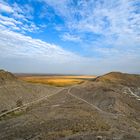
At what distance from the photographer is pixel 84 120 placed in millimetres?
26047

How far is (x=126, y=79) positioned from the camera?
92938 mm

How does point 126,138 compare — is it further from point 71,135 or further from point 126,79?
point 126,79

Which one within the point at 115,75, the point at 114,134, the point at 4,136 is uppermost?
the point at 115,75

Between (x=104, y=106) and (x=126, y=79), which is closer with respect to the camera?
(x=104, y=106)

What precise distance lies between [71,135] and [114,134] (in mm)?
3524

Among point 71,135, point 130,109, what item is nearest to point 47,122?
point 71,135

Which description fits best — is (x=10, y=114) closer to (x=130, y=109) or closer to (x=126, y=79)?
(x=130, y=109)

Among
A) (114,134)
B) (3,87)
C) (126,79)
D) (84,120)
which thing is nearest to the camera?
(114,134)

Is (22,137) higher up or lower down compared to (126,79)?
lower down

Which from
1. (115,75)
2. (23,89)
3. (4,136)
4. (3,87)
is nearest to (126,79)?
(115,75)

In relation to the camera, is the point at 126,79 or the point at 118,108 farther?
the point at 126,79

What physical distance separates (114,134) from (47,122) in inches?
382

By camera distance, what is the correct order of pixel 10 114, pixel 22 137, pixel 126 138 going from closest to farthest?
pixel 126 138 → pixel 22 137 → pixel 10 114

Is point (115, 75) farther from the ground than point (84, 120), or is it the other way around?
point (115, 75)
